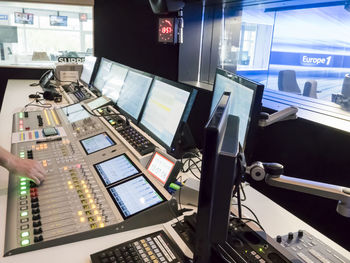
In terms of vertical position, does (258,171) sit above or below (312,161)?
above

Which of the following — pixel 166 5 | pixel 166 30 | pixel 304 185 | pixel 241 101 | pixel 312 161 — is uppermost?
pixel 166 5

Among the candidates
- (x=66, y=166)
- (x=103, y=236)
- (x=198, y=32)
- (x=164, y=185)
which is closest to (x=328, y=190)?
(x=164, y=185)

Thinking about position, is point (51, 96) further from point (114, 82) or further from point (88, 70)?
point (114, 82)

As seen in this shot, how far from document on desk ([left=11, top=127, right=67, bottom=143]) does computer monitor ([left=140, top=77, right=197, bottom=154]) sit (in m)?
0.55

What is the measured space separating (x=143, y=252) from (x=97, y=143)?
80 centimetres

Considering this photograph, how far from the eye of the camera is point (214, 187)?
588mm

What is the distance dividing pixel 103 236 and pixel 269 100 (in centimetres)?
304

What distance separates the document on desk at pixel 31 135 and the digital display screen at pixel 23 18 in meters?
3.26

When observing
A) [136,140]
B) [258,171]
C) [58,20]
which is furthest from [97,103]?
[58,20]

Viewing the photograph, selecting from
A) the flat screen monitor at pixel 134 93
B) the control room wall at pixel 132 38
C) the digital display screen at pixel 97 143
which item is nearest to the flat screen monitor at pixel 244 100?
the flat screen monitor at pixel 134 93

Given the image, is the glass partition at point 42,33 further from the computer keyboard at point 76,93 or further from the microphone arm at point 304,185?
the microphone arm at point 304,185

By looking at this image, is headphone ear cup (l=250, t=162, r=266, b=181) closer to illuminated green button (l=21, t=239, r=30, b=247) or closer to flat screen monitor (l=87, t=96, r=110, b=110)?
illuminated green button (l=21, t=239, r=30, b=247)

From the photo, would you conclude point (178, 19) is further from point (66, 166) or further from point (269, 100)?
point (66, 166)

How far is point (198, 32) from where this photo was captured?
15.6 feet
